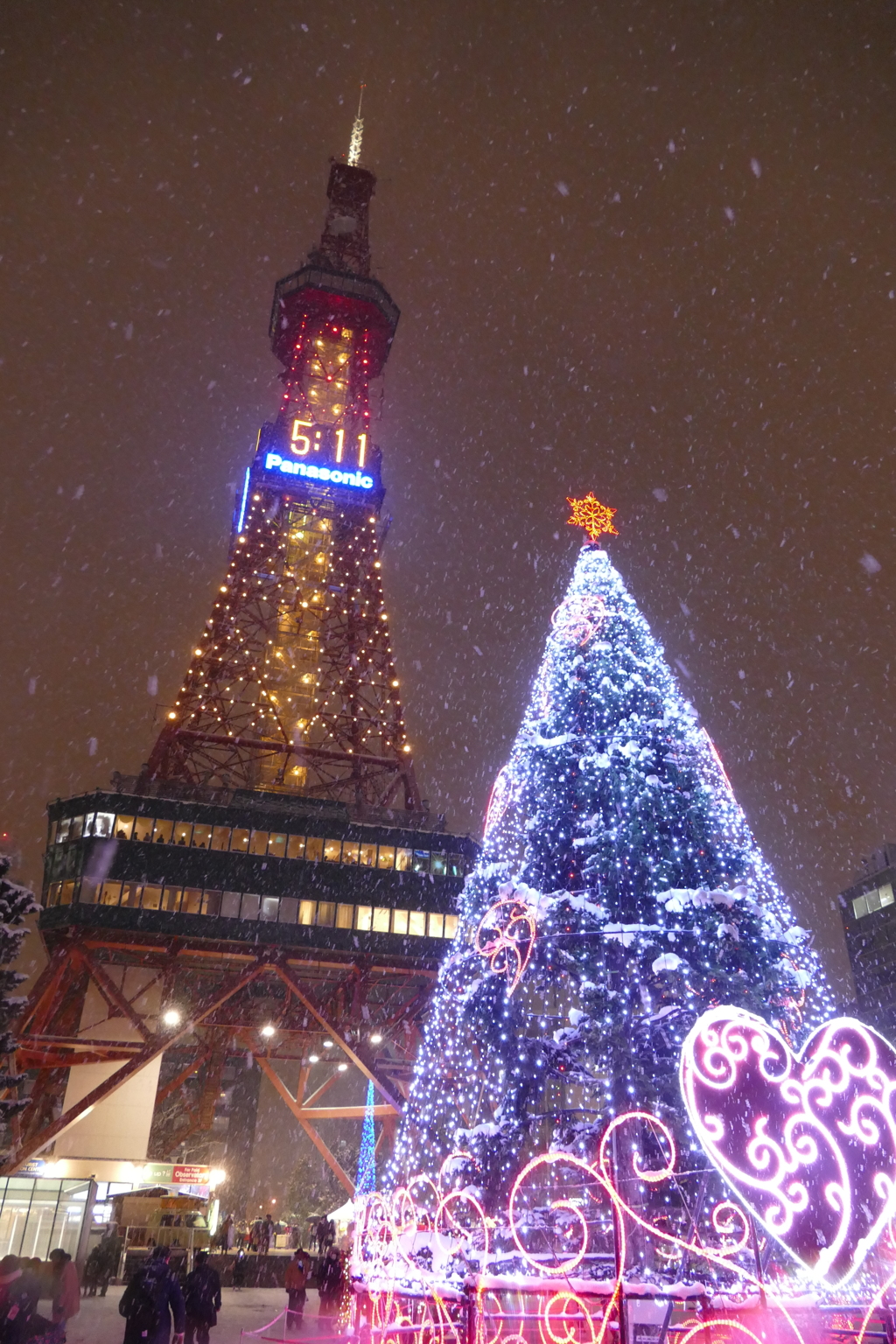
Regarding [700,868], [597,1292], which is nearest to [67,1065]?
[700,868]

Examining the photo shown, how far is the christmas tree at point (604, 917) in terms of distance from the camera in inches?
551

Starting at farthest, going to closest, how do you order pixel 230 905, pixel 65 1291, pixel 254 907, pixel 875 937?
1. pixel 875 937
2. pixel 254 907
3. pixel 230 905
4. pixel 65 1291

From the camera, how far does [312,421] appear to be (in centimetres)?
7062

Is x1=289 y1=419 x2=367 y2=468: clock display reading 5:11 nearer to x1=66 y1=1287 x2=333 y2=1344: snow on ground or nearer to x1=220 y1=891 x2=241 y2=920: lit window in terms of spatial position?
x1=220 y1=891 x2=241 y2=920: lit window

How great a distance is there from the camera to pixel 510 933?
15.7 m

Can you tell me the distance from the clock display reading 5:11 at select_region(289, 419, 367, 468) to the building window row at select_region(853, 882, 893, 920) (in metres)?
60.0

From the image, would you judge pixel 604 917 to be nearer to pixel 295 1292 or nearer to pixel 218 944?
pixel 295 1292

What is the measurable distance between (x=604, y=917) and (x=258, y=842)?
112 feet

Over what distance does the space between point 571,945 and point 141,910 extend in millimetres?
33140

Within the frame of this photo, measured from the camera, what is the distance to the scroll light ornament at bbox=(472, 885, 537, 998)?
49.4 ft

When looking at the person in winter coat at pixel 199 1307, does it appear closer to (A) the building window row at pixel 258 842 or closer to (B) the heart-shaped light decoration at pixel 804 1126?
(B) the heart-shaped light decoration at pixel 804 1126

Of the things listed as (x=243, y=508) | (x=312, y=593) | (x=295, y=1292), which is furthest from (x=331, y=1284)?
(x=243, y=508)

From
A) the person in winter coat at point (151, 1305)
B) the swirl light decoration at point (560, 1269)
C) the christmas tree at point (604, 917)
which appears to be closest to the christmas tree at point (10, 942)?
the swirl light decoration at point (560, 1269)

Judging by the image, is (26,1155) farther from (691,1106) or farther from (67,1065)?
(691,1106)
